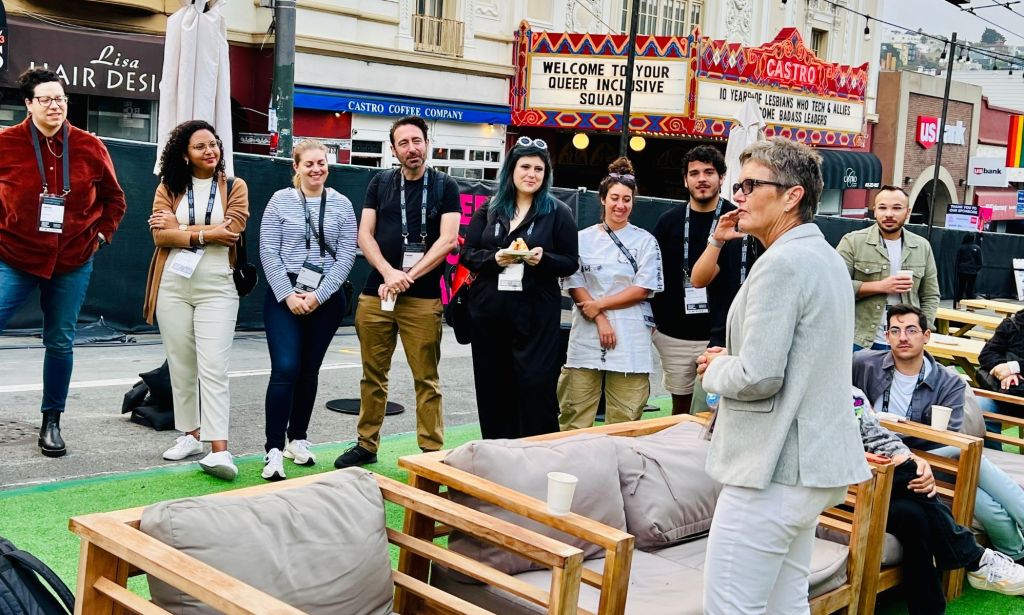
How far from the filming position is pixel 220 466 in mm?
5723

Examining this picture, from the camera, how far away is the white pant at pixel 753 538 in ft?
10.2

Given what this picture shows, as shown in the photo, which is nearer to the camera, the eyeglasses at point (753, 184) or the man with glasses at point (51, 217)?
the eyeglasses at point (753, 184)

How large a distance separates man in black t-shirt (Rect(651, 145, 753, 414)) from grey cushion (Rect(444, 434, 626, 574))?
5.80ft

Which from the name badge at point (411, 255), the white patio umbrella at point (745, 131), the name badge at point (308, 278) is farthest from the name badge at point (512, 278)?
the white patio umbrella at point (745, 131)

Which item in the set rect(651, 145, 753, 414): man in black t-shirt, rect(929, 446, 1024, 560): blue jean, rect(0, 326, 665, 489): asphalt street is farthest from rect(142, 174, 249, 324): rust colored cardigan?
rect(929, 446, 1024, 560): blue jean

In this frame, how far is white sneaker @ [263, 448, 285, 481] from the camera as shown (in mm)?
5805

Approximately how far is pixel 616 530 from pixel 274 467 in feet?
9.52

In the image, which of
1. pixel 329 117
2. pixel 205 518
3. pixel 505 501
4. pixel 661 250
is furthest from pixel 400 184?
pixel 329 117

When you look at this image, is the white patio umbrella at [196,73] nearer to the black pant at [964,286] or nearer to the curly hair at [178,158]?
the curly hair at [178,158]

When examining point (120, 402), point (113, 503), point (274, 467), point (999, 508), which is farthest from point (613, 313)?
point (120, 402)

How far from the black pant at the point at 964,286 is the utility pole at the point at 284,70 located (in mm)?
15575

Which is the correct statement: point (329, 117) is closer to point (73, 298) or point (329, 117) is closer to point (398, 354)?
point (398, 354)

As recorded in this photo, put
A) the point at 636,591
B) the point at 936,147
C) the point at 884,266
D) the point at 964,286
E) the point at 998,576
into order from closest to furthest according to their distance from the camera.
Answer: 1. the point at 636,591
2. the point at 998,576
3. the point at 884,266
4. the point at 964,286
5. the point at 936,147

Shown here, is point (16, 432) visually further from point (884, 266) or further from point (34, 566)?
point (884, 266)
